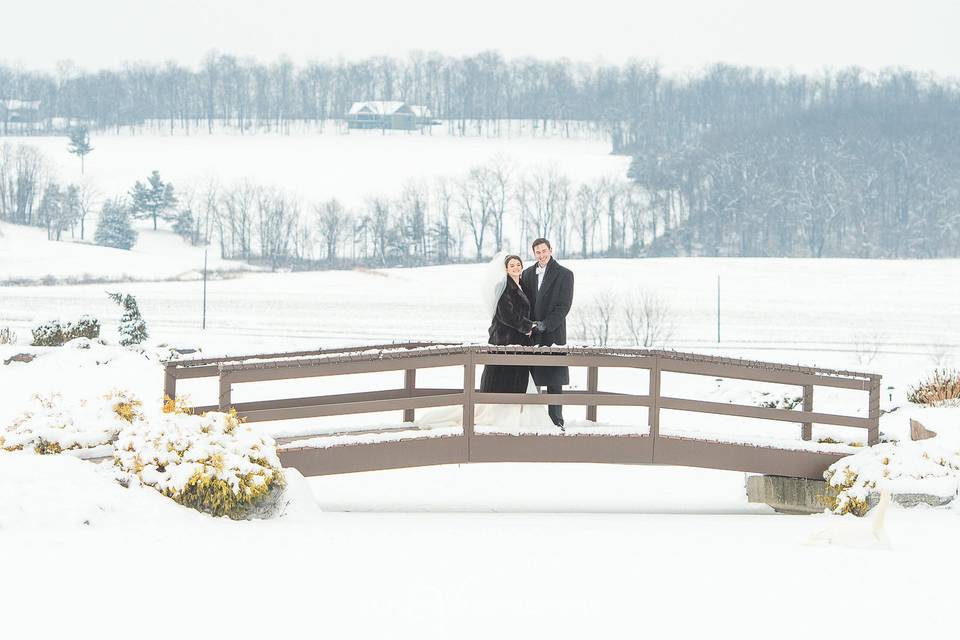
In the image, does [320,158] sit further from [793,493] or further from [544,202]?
[793,493]

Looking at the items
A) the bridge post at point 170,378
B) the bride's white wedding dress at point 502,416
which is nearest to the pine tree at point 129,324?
the bride's white wedding dress at point 502,416

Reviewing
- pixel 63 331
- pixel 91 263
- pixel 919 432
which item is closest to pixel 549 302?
pixel 919 432

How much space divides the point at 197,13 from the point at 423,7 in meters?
29.7

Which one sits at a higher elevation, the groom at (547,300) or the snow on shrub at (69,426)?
the groom at (547,300)

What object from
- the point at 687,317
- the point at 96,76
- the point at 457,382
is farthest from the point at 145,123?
the point at 457,382

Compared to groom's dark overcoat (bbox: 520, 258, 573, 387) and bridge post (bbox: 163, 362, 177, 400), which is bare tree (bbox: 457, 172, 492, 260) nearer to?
groom's dark overcoat (bbox: 520, 258, 573, 387)

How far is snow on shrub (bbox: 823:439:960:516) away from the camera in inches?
424

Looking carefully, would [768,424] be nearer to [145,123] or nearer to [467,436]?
[467,436]

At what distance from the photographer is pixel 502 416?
38.4ft

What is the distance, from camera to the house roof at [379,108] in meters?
136

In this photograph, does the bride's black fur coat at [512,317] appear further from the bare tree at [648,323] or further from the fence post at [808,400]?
the bare tree at [648,323]

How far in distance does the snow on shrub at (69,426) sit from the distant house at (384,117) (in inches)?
5030

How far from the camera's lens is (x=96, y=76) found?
142 meters

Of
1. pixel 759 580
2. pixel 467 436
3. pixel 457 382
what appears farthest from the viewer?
pixel 457 382
